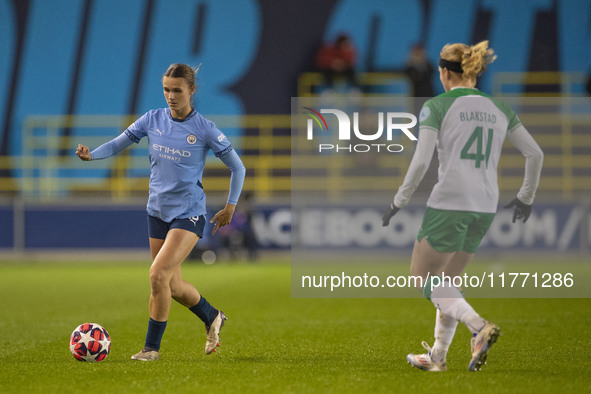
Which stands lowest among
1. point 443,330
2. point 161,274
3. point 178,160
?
point 443,330

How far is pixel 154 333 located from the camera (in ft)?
21.6

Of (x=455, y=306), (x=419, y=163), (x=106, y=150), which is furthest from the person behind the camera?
(x=106, y=150)

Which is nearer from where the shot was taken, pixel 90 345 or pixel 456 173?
A: pixel 456 173

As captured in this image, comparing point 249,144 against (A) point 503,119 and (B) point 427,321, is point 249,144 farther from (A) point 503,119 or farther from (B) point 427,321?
(A) point 503,119

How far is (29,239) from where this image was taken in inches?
778

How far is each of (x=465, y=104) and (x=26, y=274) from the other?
484 inches

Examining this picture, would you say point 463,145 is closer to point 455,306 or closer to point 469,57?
point 469,57

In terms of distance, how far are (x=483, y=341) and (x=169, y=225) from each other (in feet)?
8.21

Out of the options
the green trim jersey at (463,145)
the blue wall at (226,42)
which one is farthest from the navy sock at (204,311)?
the blue wall at (226,42)

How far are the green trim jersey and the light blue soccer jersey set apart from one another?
70.6 inches

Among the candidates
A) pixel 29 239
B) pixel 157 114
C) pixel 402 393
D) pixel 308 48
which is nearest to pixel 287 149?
pixel 308 48

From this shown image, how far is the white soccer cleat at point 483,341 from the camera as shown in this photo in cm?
522

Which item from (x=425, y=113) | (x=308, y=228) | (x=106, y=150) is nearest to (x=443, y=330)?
(x=425, y=113)

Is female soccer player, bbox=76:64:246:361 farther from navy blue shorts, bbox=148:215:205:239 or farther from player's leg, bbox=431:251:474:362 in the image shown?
player's leg, bbox=431:251:474:362
